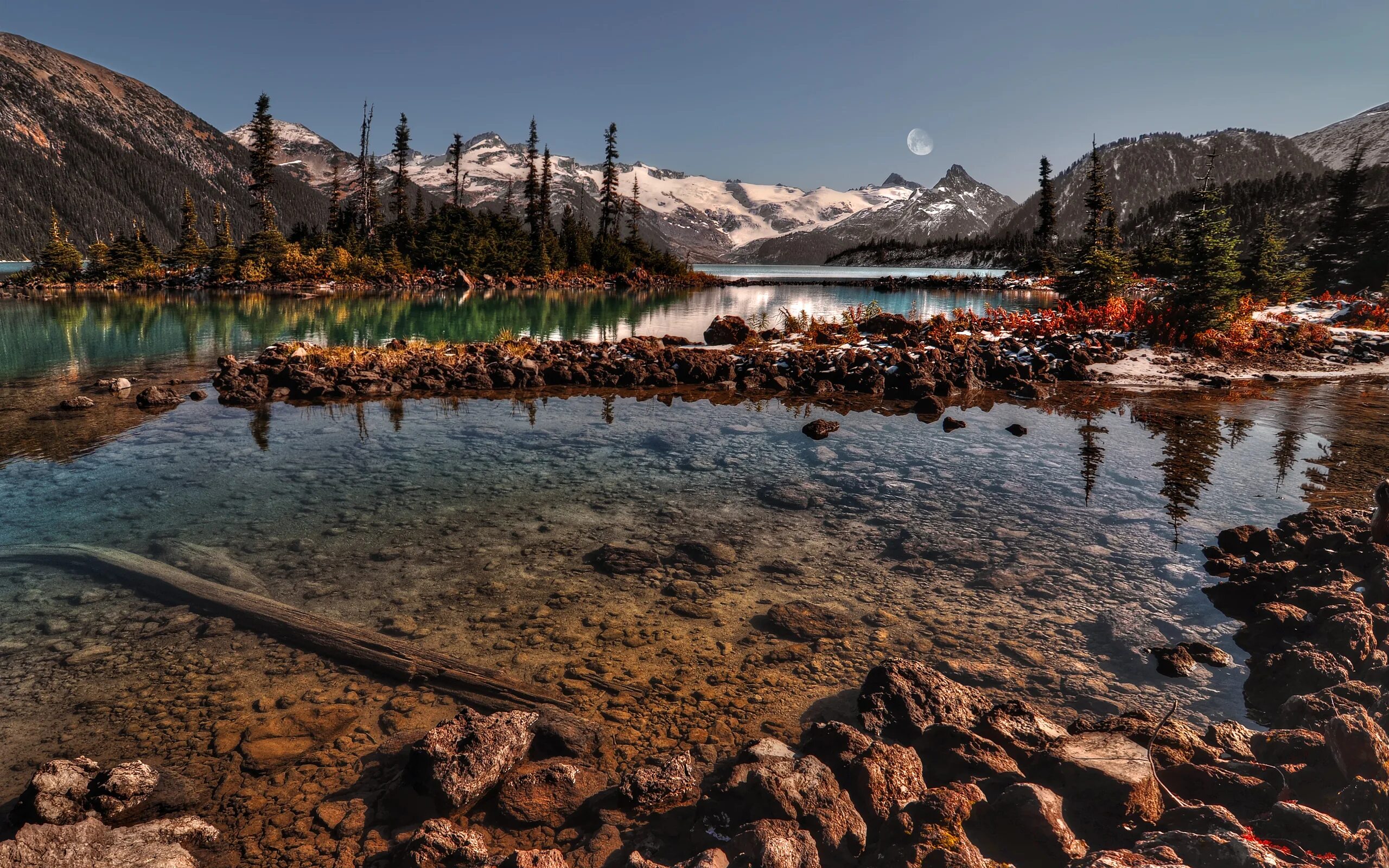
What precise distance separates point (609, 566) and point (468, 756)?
4053 millimetres

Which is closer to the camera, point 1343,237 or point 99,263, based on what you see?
point 1343,237

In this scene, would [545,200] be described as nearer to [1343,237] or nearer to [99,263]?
[99,263]

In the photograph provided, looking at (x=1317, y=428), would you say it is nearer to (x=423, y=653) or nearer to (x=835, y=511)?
(x=835, y=511)

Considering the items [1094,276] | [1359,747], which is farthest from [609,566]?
[1094,276]

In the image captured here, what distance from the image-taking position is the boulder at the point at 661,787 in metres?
4.77

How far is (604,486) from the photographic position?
12.2 meters

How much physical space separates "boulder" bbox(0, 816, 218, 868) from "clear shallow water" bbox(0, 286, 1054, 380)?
24441 millimetres

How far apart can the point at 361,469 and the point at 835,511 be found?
896 centimetres

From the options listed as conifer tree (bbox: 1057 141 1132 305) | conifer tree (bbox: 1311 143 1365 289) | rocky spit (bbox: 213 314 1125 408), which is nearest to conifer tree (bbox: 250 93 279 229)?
rocky spit (bbox: 213 314 1125 408)

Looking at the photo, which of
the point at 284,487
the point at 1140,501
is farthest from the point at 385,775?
the point at 1140,501

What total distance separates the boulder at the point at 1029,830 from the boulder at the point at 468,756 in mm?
3352

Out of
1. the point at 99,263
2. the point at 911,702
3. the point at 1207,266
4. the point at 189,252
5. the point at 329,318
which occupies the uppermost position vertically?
the point at 189,252

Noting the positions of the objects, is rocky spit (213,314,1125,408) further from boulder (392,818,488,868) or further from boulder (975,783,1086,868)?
boulder (392,818,488,868)

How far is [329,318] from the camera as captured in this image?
40250 mm
